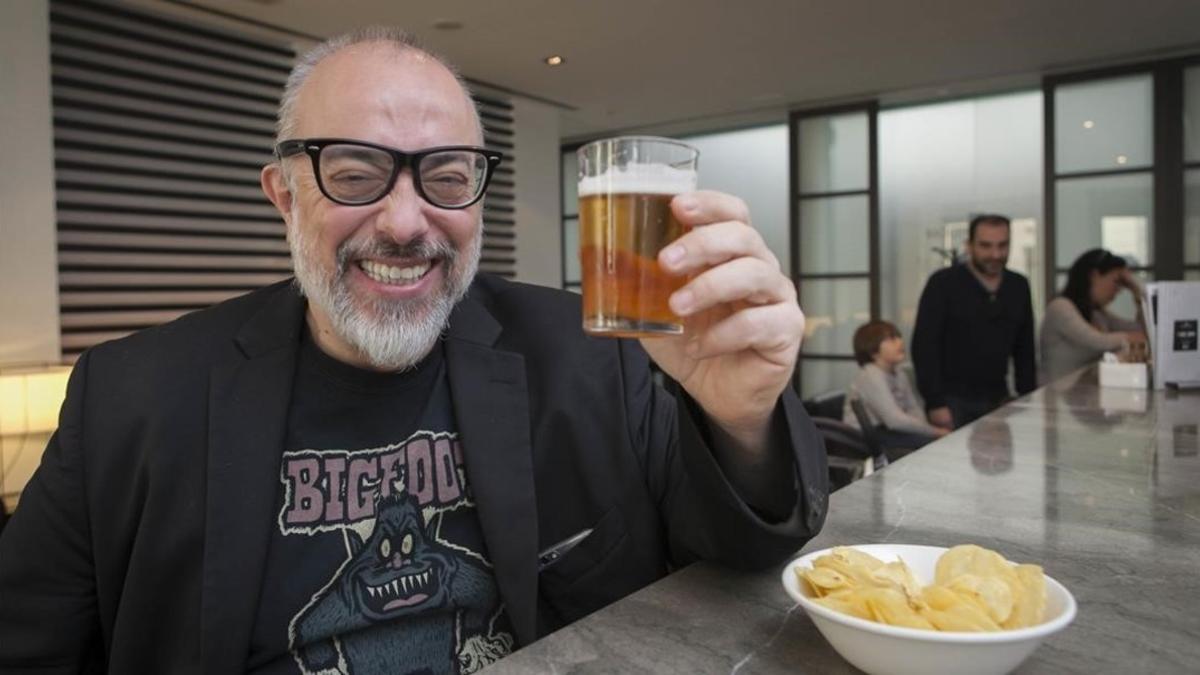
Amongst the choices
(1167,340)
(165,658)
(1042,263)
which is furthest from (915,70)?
(165,658)

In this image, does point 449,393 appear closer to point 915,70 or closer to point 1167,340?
point 1167,340

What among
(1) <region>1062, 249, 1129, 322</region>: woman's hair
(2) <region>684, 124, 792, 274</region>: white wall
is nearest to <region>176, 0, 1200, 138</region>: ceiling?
(2) <region>684, 124, 792, 274</region>: white wall

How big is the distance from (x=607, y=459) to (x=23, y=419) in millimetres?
3507

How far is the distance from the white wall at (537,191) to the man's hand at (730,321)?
6812 millimetres

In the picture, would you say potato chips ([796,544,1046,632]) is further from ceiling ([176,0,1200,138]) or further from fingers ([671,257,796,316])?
ceiling ([176,0,1200,138])

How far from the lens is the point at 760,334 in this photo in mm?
936

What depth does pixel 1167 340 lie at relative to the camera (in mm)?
3531

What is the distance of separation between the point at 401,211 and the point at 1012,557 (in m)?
1.06

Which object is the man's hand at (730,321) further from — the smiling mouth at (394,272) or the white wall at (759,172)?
the white wall at (759,172)

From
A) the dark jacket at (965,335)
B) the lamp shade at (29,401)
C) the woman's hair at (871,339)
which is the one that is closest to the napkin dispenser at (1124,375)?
the woman's hair at (871,339)

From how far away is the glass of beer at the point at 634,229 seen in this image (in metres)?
0.86

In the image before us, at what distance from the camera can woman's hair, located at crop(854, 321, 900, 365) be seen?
4648mm

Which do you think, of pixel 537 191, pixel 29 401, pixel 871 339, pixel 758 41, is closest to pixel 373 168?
pixel 29 401

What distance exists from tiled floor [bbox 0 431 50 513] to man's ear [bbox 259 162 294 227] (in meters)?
3.01
